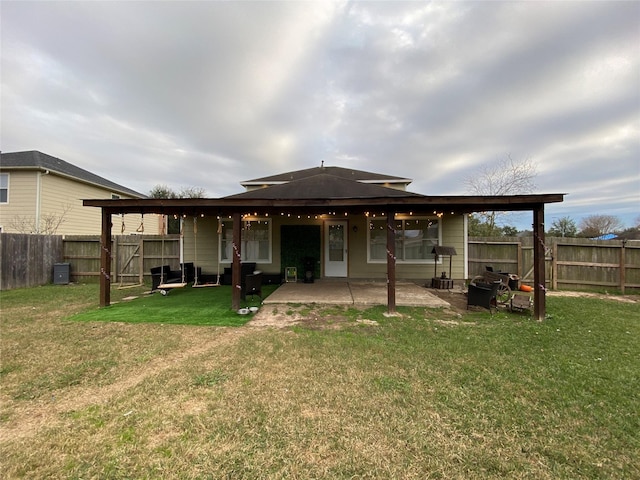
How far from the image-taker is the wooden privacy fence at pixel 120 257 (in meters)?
9.62

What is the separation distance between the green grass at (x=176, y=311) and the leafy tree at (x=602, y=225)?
33.3 m

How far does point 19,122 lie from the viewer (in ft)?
41.2

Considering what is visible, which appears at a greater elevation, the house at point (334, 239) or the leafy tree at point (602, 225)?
the leafy tree at point (602, 225)

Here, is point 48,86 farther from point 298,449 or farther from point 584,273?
point 584,273

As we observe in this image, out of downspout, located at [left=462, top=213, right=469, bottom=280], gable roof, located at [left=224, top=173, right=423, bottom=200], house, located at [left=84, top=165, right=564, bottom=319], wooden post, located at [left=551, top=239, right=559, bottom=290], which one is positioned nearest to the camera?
gable roof, located at [left=224, top=173, right=423, bottom=200]

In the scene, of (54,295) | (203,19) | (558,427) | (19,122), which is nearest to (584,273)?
(558,427)

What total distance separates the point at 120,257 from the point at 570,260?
53.4ft

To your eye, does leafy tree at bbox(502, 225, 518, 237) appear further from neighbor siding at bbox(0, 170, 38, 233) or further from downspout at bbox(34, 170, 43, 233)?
neighbor siding at bbox(0, 170, 38, 233)

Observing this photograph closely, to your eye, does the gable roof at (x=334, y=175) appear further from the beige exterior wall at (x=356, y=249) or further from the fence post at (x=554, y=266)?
the fence post at (x=554, y=266)

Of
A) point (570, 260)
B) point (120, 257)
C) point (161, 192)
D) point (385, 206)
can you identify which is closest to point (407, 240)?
point (385, 206)

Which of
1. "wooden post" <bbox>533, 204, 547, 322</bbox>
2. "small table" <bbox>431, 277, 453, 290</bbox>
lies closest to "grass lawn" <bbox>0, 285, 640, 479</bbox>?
"wooden post" <bbox>533, 204, 547, 322</bbox>

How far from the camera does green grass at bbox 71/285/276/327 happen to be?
5023 mm

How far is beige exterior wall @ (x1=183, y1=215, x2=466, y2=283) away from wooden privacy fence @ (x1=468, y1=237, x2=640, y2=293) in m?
0.96

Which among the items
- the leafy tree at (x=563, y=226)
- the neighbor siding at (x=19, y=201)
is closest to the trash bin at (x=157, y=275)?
the neighbor siding at (x=19, y=201)
